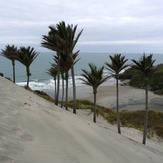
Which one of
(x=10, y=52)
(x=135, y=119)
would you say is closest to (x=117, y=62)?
(x=135, y=119)

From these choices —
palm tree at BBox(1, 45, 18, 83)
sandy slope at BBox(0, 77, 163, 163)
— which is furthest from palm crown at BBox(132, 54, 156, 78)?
palm tree at BBox(1, 45, 18, 83)

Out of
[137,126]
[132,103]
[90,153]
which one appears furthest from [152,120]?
[90,153]

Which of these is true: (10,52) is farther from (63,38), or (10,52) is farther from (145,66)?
(145,66)

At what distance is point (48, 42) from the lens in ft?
82.7

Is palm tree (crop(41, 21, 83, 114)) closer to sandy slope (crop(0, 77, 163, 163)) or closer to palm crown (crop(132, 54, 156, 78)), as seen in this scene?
palm crown (crop(132, 54, 156, 78))

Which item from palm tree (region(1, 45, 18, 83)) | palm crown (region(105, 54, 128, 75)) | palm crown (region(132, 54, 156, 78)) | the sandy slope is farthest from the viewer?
palm tree (region(1, 45, 18, 83))

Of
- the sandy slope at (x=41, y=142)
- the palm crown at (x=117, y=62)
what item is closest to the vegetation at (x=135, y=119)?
the palm crown at (x=117, y=62)

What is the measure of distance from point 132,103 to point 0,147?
48.1 meters

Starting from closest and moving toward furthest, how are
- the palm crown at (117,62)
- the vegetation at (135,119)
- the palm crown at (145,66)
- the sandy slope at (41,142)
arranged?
the sandy slope at (41,142) → the palm crown at (145,66) → the palm crown at (117,62) → the vegetation at (135,119)

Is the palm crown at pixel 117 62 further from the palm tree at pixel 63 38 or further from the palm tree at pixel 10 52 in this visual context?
the palm tree at pixel 10 52

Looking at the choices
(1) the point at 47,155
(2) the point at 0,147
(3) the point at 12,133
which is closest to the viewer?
(2) the point at 0,147

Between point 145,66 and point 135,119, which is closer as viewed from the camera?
point 145,66

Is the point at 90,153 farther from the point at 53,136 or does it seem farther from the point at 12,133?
the point at 12,133

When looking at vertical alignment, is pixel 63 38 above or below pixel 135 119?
above
